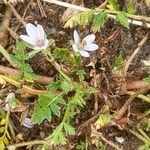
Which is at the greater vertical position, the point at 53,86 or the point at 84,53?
the point at 84,53

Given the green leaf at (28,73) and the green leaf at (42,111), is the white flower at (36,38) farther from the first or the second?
the green leaf at (42,111)

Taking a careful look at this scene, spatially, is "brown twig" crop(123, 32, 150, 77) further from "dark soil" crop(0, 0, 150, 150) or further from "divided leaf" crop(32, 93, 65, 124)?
"divided leaf" crop(32, 93, 65, 124)

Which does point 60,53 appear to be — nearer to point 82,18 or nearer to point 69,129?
point 82,18

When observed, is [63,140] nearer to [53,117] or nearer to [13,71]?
[53,117]

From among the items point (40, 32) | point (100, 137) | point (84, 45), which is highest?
point (40, 32)

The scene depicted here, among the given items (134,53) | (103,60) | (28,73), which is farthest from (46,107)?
(134,53)

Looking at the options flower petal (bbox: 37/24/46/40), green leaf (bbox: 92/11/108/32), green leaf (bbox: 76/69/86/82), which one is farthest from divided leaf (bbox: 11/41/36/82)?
green leaf (bbox: 92/11/108/32)

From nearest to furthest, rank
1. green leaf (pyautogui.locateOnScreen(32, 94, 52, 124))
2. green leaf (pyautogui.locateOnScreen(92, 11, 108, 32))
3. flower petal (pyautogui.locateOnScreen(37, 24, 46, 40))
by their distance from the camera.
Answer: green leaf (pyautogui.locateOnScreen(32, 94, 52, 124)) < flower petal (pyautogui.locateOnScreen(37, 24, 46, 40)) < green leaf (pyautogui.locateOnScreen(92, 11, 108, 32))
